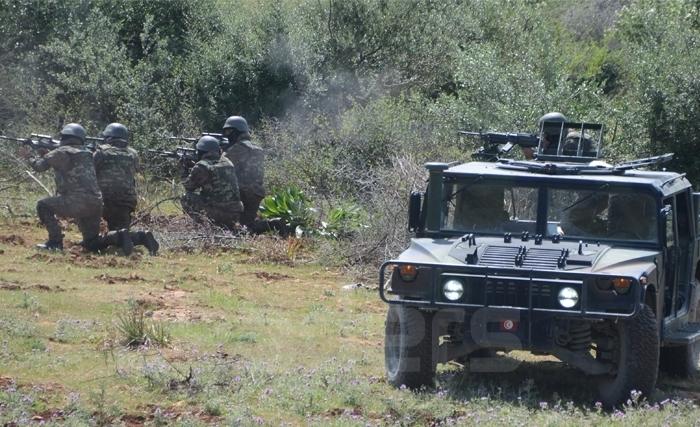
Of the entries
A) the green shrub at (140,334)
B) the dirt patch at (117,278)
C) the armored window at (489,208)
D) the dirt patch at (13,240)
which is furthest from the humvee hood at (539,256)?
the dirt patch at (13,240)

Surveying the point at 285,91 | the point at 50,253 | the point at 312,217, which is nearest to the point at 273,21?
the point at 285,91

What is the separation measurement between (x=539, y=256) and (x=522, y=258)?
14 cm

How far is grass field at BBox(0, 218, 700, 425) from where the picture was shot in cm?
787

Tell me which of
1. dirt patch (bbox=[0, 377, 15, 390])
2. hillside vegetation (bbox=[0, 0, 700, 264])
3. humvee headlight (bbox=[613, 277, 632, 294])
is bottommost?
dirt patch (bbox=[0, 377, 15, 390])

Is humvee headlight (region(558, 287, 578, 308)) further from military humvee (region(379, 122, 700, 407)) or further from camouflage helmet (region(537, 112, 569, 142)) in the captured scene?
camouflage helmet (region(537, 112, 569, 142))

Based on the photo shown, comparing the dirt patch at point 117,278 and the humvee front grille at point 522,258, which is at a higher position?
the humvee front grille at point 522,258

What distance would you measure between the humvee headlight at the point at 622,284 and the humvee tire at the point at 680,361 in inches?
80.3

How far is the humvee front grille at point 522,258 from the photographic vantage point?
8.20 metres

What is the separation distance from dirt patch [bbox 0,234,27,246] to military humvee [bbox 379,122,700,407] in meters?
8.31

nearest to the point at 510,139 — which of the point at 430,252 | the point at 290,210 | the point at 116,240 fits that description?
the point at 430,252

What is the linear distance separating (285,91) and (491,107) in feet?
18.2

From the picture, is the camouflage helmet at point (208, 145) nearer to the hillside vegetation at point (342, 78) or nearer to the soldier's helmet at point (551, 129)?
the hillside vegetation at point (342, 78)

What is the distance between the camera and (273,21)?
24.2 meters

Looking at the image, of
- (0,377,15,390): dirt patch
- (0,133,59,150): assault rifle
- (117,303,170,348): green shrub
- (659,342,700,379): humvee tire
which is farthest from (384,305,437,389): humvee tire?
(0,133,59,150): assault rifle
